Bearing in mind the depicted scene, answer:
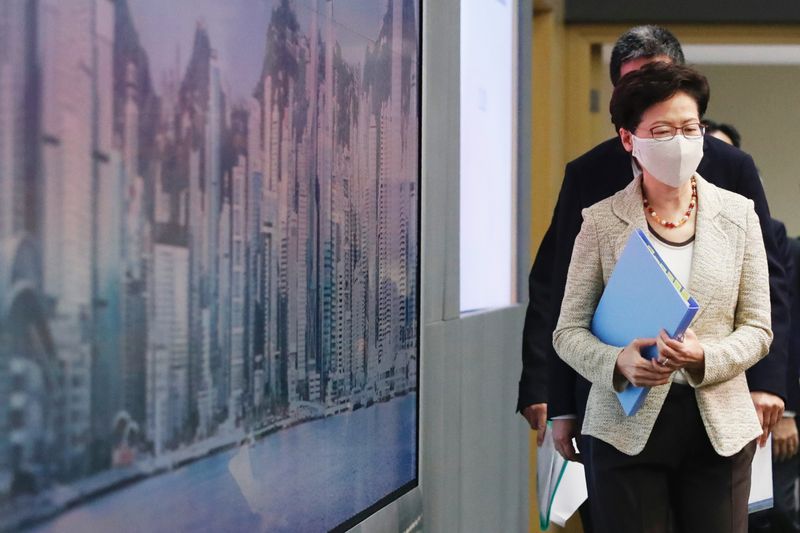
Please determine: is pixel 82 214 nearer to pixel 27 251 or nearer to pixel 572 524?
pixel 27 251

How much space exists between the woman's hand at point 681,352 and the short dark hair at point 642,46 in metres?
1.03

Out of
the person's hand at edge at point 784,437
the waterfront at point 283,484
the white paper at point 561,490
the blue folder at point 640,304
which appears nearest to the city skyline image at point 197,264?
the waterfront at point 283,484

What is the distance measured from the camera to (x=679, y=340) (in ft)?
8.64

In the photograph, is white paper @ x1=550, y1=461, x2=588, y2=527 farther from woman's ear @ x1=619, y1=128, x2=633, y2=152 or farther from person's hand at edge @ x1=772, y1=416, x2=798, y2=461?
woman's ear @ x1=619, y1=128, x2=633, y2=152

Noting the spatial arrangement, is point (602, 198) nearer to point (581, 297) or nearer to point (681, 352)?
point (581, 297)

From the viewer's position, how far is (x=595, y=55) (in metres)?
7.41

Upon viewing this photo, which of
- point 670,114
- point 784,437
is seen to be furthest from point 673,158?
point 784,437

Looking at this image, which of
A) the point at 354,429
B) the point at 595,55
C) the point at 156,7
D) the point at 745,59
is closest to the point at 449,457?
the point at 354,429

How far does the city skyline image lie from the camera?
4.84 feet

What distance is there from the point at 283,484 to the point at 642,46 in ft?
5.56

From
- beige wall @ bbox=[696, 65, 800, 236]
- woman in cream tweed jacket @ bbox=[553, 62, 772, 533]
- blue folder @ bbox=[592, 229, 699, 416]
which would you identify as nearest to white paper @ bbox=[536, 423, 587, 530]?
woman in cream tweed jacket @ bbox=[553, 62, 772, 533]

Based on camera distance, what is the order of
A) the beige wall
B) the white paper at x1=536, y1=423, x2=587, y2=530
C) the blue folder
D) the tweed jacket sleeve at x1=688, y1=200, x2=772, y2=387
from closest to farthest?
the blue folder < the tweed jacket sleeve at x1=688, y1=200, x2=772, y2=387 < the white paper at x1=536, y1=423, x2=587, y2=530 < the beige wall

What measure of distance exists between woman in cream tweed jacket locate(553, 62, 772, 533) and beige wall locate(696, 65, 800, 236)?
259 inches

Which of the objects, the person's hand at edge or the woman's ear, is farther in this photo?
the person's hand at edge
